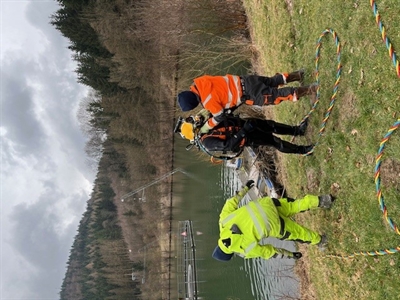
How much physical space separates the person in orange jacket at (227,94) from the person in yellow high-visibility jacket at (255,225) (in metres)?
1.26

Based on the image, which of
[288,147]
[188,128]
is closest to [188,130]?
[188,128]

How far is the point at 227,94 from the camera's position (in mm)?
5480

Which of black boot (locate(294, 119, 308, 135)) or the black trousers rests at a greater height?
black boot (locate(294, 119, 308, 135))

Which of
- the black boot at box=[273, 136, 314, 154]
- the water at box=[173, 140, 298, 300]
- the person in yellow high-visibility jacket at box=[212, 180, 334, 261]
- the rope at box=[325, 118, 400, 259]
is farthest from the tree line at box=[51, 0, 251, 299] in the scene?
the rope at box=[325, 118, 400, 259]

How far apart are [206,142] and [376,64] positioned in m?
2.40

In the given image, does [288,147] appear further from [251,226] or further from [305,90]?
[251,226]

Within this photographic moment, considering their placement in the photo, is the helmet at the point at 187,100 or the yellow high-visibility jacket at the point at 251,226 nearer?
the yellow high-visibility jacket at the point at 251,226

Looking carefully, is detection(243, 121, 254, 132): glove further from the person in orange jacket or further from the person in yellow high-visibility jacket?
the person in yellow high-visibility jacket

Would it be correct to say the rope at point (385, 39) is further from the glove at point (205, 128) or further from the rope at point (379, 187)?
the glove at point (205, 128)

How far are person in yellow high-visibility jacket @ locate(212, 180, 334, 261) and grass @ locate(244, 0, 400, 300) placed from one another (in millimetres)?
673

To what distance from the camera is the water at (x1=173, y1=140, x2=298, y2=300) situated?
1124 centimetres

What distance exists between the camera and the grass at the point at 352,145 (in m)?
4.36

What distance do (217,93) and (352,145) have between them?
1.95 meters

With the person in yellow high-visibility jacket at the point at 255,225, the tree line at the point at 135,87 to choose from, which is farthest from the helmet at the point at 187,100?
the tree line at the point at 135,87
